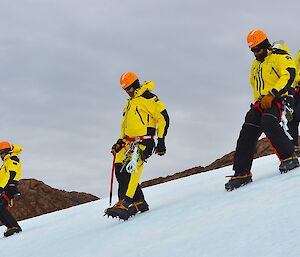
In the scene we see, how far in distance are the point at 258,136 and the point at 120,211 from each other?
2.15 m

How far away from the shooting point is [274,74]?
6.48 m

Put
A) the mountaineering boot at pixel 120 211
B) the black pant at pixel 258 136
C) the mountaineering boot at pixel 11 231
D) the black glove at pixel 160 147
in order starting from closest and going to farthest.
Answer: the black pant at pixel 258 136, the mountaineering boot at pixel 120 211, the black glove at pixel 160 147, the mountaineering boot at pixel 11 231

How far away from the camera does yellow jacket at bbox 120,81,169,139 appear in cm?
740

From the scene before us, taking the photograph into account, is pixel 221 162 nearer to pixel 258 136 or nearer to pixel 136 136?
pixel 136 136

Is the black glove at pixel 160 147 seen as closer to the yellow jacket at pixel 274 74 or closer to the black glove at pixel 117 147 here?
the black glove at pixel 117 147

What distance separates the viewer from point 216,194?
6.87 m

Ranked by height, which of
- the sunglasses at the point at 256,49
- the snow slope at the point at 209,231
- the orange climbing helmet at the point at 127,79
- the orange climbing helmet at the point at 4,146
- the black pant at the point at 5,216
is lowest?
the snow slope at the point at 209,231

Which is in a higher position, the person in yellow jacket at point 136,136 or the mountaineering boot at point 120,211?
the person in yellow jacket at point 136,136

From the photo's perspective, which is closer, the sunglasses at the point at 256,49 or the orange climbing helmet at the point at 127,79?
the sunglasses at the point at 256,49

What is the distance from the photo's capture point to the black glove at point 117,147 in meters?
7.60

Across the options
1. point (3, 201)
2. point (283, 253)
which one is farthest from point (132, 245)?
point (3, 201)

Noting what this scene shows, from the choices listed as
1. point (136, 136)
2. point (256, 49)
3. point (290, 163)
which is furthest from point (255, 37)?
point (136, 136)

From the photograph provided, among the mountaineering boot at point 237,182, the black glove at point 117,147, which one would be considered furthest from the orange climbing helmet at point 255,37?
the black glove at point 117,147

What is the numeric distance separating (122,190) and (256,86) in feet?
8.01
